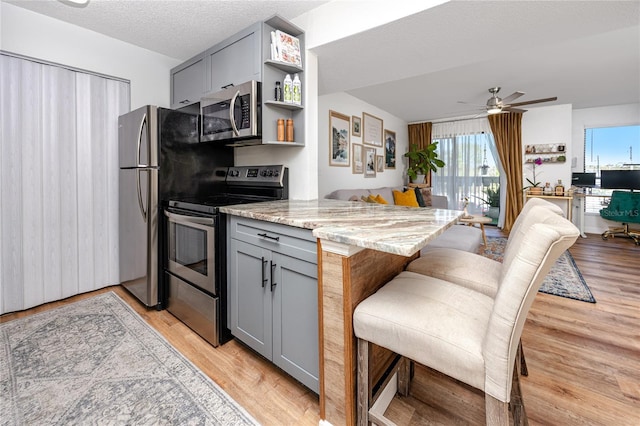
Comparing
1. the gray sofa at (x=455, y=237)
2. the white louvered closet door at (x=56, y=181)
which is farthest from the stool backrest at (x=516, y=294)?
the white louvered closet door at (x=56, y=181)

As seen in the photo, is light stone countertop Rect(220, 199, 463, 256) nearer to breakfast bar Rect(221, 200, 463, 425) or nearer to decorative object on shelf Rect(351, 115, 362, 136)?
breakfast bar Rect(221, 200, 463, 425)

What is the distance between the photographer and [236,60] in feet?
7.55

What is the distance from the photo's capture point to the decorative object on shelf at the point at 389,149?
595cm

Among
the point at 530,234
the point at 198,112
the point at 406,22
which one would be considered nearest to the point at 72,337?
the point at 198,112

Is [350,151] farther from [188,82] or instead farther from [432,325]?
[432,325]

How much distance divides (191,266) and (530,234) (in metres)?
1.94

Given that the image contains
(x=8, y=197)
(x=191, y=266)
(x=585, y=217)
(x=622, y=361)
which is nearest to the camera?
(x=622, y=361)

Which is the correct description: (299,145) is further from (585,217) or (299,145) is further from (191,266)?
(585,217)

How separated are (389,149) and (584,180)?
3475mm

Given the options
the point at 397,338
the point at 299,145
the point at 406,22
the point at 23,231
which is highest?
the point at 406,22

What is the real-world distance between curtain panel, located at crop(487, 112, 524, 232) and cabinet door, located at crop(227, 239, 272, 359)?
223 inches

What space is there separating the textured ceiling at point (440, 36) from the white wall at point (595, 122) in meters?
1.63

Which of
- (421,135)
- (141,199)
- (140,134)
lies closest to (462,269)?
(141,199)

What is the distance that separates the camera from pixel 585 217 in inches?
221
